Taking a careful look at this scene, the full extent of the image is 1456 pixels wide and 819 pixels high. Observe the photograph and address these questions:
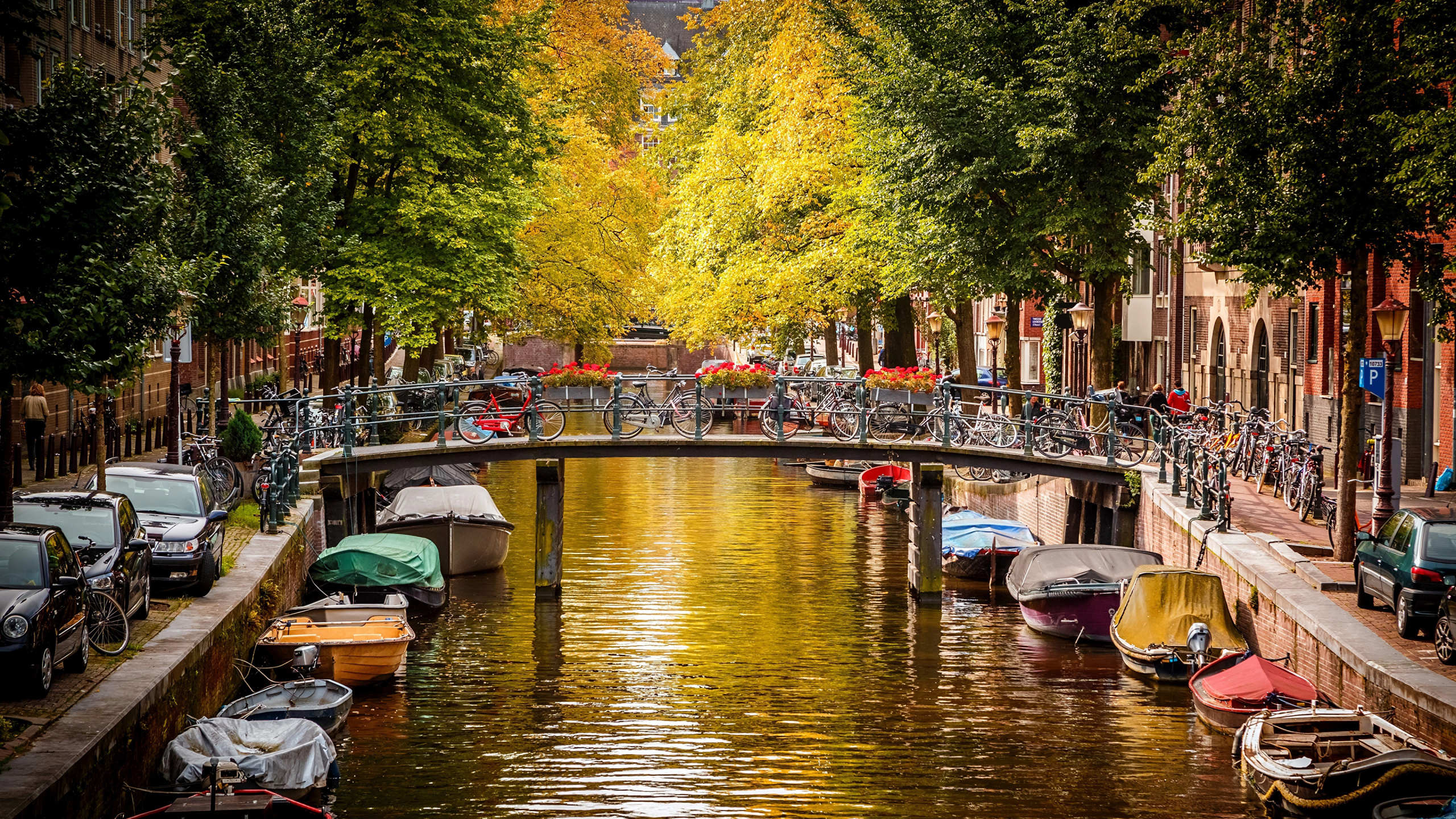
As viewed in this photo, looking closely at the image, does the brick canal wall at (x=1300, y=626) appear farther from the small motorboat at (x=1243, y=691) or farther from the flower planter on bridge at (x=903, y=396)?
the flower planter on bridge at (x=903, y=396)

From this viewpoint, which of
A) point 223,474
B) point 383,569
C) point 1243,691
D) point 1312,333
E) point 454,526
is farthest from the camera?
point 1312,333

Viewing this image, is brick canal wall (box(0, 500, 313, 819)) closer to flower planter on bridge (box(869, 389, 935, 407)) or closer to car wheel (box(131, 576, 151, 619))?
→ car wheel (box(131, 576, 151, 619))

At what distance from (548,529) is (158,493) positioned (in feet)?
34.8

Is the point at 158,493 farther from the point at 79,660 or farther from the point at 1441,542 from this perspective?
the point at 1441,542

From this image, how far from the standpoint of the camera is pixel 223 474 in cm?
2906

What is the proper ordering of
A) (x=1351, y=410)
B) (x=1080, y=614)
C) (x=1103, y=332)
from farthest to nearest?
1. (x=1103, y=332)
2. (x=1080, y=614)
3. (x=1351, y=410)

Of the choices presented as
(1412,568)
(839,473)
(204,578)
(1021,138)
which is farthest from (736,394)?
(839,473)

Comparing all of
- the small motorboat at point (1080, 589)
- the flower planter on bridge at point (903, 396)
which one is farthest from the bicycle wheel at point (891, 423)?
the small motorboat at point (1080, 589)

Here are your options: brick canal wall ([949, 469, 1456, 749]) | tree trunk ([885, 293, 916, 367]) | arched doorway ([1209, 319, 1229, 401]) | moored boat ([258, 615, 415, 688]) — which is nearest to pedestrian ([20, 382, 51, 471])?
moored boat ([258, 615, 415, 688])

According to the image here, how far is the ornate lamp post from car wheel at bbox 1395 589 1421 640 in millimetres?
17519

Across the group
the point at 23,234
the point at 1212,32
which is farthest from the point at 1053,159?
the point at 23,234

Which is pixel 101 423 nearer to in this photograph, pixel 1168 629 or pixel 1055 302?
pixel 1168 629

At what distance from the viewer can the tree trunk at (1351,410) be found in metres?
22.4

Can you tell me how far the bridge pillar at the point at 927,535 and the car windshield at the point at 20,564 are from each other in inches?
763
